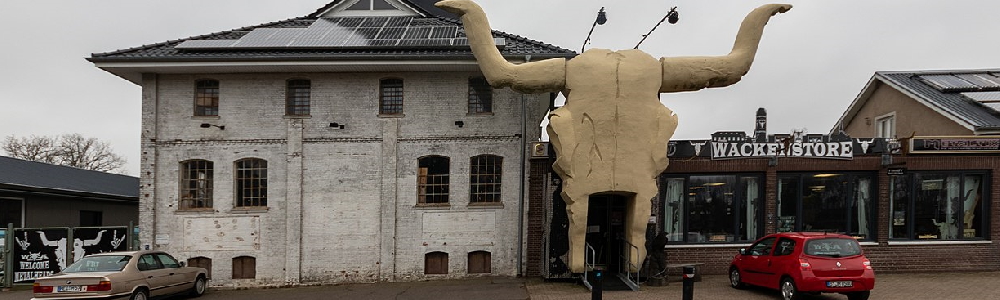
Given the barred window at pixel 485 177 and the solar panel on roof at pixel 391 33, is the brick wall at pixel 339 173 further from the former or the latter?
the solar panel on roof at pixel 391 33

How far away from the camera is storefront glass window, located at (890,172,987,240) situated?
1478 cm

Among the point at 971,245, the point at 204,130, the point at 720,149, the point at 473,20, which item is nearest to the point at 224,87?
the point at 204,130

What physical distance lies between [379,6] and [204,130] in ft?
22.1

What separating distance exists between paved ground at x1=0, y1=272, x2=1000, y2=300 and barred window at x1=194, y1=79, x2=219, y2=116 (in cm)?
466

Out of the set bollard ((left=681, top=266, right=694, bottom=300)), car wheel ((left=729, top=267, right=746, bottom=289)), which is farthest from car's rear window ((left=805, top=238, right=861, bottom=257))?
bollard ((left=681, top=266, right=694, bottom=300))

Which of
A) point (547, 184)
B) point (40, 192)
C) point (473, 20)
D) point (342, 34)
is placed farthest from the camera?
point (40, 192)

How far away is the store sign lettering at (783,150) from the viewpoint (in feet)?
47.6

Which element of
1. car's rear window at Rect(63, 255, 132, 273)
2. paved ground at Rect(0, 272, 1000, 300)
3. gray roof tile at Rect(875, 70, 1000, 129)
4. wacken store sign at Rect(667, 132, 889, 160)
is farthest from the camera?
gray roof tile at Rect(875, 70, 1000, 129)

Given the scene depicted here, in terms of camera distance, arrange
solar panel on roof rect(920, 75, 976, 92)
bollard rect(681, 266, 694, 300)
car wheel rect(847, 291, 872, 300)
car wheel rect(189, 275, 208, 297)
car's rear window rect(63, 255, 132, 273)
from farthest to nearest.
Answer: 1. solar panel on roof rect(920, 75, 976, 92)
2. car wheel rect(189, 275, 208, 297)
3. car's rear window rect(63, 255, 132, 273)
4. car wheel rect(847, 291, 872, 300)
5. bollard rect(681, 266, 694, 300)

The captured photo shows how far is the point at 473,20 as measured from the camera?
12172mm

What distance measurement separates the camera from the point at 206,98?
1508 centimetres

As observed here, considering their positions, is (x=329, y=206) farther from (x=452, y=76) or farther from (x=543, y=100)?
(x=543, y=100)

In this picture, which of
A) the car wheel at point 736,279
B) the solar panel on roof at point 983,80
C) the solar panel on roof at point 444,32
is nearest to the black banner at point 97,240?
the solar panel on roof at point 444,32

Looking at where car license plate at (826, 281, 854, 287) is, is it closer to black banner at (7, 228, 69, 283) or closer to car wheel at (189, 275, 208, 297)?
car wheel at (189, 275, 208, 297)
